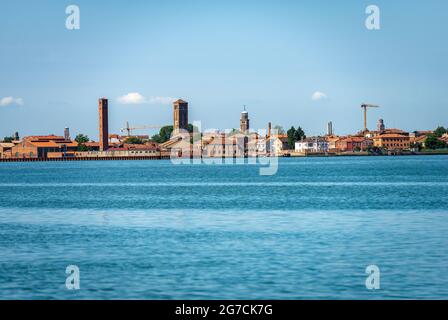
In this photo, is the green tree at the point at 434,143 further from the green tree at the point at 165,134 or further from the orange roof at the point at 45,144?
the orange roof at the point at 45,144

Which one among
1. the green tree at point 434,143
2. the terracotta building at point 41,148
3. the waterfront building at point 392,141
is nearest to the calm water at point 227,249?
the terracotta building at point 41,148

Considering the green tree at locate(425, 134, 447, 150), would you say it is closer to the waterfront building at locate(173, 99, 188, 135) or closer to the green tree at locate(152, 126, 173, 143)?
the waterfront building at locate(173, 99, 188, 135)

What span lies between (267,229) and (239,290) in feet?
31.4

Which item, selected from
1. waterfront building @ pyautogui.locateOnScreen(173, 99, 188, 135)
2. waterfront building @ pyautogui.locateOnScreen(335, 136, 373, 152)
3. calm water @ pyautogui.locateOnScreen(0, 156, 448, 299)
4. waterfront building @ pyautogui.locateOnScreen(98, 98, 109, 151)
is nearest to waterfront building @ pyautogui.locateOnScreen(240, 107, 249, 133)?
waterfront building @ pyautogui.locateOnScreen(173, 99, 188, 135)

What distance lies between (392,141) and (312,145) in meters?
16.0

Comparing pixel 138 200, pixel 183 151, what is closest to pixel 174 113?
pixel 183 151

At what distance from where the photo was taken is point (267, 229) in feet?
79.9

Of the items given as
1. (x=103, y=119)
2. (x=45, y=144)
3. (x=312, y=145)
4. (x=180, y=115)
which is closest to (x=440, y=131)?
(x=312, y=145)

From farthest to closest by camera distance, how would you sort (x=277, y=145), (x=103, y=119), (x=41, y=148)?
(x=103, y=119) < (x=277, y=145) < (x=41, y=148)

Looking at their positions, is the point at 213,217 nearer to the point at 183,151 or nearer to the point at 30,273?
the point at 30,273

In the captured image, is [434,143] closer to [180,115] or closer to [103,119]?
[180,115]

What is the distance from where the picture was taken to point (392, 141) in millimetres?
157375

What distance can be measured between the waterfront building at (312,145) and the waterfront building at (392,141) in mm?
10387

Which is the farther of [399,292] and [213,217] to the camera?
[213,217]
